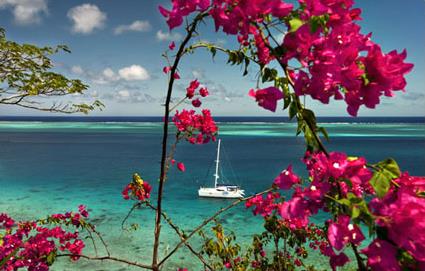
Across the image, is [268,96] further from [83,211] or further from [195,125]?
[83,211]

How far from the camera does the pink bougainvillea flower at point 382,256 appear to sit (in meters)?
0.69

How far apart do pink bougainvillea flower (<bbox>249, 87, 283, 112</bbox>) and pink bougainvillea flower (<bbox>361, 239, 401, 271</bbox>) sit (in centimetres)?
39

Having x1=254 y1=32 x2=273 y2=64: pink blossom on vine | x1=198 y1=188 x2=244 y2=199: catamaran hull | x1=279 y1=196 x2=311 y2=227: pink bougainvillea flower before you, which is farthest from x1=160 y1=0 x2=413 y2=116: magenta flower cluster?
x1=198 y1=188 x2=244 y2=199: catamaran hull

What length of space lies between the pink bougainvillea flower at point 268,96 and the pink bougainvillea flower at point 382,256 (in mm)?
390

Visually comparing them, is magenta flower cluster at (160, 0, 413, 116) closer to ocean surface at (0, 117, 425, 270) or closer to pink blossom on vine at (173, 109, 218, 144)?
pink blossom on vine at (173, 109, 218, 144)

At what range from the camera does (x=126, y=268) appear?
40.0 feet

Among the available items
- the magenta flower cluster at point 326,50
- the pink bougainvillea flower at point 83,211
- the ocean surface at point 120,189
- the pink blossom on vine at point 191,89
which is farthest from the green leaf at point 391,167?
the ocean surface at point 120,189

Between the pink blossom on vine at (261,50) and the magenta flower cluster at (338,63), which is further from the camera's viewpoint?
the pink blossom on vine at (261,50)

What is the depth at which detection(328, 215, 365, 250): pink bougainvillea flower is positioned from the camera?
2.45ft

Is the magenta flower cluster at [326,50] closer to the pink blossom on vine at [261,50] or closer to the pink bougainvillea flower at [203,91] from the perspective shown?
the pink blossom on vine at [261,50]

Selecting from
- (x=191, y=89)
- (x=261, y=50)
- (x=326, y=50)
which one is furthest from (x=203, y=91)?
(x=326, y=50)

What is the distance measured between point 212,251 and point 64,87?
170 inches

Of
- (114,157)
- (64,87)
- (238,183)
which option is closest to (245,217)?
(238,183)

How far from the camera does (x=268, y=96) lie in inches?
33.3
